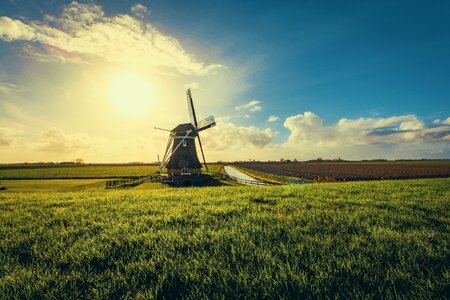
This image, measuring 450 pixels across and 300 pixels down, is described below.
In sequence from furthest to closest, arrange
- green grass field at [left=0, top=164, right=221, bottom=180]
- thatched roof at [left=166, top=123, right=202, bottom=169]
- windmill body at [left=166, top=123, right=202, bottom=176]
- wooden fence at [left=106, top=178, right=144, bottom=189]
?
green grass field at [left=0, top=164, right=221, bottom=180], thatched roof at [left=166, top=123, right=202, bottom=169], windmill body at [left=166, top=123, right=202, bottom=176], wooden fence at [left=106, top=178, right=144, bottom=189]

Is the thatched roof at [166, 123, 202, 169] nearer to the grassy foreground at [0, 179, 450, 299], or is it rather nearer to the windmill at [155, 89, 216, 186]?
the windmill at [155, 89, 216, 186]

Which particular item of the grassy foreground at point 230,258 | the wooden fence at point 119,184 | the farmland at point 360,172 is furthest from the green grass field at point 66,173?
the grassy foreground at point 230,258

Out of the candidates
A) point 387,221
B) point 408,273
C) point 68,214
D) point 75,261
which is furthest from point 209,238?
point 68,214

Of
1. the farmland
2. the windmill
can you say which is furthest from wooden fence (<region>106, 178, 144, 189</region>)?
the farmland

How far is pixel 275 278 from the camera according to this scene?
280 cm

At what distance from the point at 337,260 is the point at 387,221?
3456 mm

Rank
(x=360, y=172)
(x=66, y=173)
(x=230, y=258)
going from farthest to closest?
1. (x=66, y=173)
2. (x=360, y=172)
3. (x=230, y=258)

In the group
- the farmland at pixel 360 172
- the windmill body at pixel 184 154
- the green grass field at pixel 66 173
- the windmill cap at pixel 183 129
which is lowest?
the farmland at pixel 360 172

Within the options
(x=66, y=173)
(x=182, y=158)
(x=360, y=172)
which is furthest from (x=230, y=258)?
(x=66, y=173)

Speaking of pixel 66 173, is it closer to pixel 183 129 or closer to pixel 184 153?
pixel 183 129

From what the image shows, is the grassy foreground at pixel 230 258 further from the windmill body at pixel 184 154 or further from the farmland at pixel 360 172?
the farmland at pixel 360 172

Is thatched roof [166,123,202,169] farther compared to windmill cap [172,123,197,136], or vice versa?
windmill cap [172,123,197,136]

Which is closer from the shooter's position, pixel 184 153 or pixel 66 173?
pixel 184 153

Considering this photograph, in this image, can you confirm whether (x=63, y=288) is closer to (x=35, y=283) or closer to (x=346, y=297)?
(x=35, y=283)
